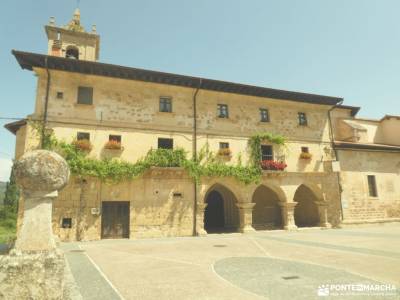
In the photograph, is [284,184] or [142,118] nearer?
[142,118]

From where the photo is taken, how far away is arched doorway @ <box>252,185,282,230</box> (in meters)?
19.7

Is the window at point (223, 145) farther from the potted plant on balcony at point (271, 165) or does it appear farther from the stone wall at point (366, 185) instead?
the stone wall at point (366, 185)

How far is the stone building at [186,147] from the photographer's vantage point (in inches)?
538

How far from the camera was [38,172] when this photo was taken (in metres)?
3.09

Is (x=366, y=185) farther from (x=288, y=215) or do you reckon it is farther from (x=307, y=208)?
(x=288, y=215)

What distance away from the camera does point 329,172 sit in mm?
18188

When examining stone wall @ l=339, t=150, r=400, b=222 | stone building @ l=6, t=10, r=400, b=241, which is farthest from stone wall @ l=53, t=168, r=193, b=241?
stone wall @ l=339, t=150, r=400, b=222

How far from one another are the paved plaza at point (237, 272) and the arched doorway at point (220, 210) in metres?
9.23

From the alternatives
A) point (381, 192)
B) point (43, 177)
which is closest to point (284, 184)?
point (381, 192)

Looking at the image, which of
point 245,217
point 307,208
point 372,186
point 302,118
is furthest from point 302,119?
point 245,217

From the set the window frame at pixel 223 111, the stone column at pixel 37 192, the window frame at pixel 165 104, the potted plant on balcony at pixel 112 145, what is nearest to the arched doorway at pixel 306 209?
the window frame at pixel 223 111

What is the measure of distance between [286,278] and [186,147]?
10.6 meters

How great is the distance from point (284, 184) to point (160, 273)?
41.5 ft

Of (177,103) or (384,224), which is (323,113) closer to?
(384,224)
